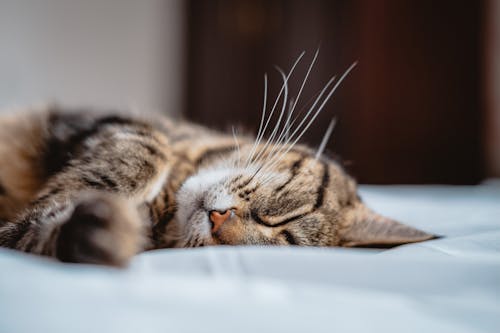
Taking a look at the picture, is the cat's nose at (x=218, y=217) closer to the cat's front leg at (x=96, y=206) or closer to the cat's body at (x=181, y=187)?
the cat's body at (x=181, y=187)

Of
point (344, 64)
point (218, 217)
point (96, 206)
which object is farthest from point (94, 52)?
point (96, 206)

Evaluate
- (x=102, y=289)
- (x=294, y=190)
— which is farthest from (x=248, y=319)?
(x=294, y=190)

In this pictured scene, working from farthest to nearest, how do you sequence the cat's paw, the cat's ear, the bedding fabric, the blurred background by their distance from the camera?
the blurred background → the cat's ear → the cat's paw → the bedding fabric

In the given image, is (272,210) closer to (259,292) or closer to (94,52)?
(259,292)

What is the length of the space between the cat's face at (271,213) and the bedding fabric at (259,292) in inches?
8.1

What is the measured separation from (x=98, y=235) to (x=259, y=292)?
0.21 meters

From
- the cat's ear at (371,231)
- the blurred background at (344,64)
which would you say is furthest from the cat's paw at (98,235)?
Result: the blurred background at (344,64)

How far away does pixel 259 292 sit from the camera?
481 millimetres

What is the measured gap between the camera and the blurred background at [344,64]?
2.97 metres

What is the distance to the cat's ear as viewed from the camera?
83 centimetres

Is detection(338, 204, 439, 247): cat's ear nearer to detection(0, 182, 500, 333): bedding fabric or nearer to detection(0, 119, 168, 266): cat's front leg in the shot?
detection(0, 182, 500, 333): bedding fabric

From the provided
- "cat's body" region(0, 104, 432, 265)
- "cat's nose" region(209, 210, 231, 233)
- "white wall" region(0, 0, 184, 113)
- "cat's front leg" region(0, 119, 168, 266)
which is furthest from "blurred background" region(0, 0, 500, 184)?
"cat's nose" region(209, 210, 231, 233)

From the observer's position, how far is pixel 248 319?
43cm

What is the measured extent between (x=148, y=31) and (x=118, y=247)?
340 centimetres
